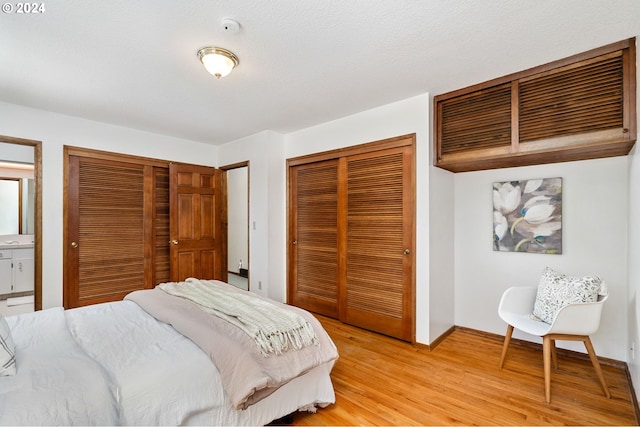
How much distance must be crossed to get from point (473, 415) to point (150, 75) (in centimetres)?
340

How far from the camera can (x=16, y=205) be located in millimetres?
4559

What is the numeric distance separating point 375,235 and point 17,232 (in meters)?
5.39

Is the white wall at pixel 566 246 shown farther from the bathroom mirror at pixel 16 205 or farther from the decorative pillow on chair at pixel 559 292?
the bathroom mirror at pixel 16 205

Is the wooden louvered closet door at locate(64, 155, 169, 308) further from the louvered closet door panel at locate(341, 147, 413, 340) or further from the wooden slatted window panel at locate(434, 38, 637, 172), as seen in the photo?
the wooden slatted window panel at locate(434, 38, 637, 172)

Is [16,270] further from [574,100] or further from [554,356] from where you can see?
[574,100]

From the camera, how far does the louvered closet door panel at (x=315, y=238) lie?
363 centimetres

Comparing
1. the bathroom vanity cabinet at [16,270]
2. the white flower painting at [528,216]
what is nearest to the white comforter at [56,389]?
the white flower painting at [528,216]

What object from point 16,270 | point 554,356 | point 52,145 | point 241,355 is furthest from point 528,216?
point 16,270

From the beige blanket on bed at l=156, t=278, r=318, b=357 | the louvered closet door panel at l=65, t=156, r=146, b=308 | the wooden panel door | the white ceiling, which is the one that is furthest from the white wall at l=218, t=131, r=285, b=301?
the beige blanket on bed at l=156, t=278, r=318, b=357

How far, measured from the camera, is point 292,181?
4.12 metres

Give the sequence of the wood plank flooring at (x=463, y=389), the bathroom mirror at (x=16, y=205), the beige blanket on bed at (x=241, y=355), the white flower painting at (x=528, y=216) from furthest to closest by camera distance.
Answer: the bathroom mirror at (x=16, y=205) < the white flower painting at (x=528, y=216) < the wood plank flooring at (x=463, y=389) < the beige blanket on bed at (x=241, y=355)

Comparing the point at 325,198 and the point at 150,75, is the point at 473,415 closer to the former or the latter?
the point at 325,198

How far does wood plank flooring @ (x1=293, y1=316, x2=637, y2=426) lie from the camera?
184 centimetres

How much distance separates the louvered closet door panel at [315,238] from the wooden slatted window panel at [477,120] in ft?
4.28
